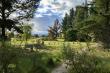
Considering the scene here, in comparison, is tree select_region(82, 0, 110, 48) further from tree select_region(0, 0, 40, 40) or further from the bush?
the bush

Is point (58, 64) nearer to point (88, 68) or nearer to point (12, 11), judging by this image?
point (88, 68)

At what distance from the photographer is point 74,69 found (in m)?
12.6

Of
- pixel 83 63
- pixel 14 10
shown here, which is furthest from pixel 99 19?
pixel 83 63

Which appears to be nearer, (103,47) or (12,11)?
(103,47)

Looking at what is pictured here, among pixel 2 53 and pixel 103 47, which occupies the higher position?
pixel 2 53

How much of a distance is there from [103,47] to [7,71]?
25270 mm

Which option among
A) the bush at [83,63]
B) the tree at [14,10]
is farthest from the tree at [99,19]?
the bush at [83,63]

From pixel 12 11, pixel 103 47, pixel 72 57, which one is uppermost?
pixel 12 11

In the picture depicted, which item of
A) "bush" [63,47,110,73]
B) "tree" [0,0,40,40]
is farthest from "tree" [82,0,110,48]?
"bush" [63,47,110,73]

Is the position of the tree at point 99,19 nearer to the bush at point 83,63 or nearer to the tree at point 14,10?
the tree at point 14,10

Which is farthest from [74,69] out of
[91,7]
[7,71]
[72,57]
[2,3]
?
[91,7]

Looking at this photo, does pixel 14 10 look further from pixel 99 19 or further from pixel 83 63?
pixel 83 63

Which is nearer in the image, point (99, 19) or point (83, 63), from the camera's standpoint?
point (83, 63)

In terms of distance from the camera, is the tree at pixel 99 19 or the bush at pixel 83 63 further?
the tree at pixel 99 19
